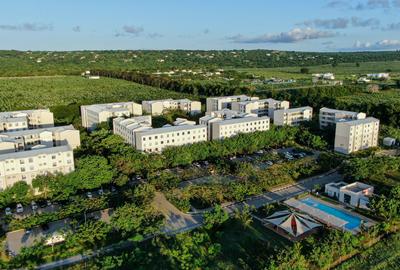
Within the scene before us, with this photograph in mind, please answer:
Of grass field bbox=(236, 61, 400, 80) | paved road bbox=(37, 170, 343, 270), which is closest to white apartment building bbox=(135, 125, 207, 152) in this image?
paved road bbox=(37, 170, 343, 270)

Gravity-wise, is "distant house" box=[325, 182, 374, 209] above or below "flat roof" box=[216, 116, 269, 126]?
below

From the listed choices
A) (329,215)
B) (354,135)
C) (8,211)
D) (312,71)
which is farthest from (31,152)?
(312,71)

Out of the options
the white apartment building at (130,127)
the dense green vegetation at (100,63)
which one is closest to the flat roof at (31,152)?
the white apartment building at (130,127)

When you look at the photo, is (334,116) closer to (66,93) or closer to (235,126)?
(235,126)

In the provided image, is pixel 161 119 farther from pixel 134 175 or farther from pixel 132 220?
pixel 132 220

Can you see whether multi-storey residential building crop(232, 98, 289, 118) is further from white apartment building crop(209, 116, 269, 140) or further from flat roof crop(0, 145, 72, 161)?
flat roof crop(0, 145, 72, 161)
